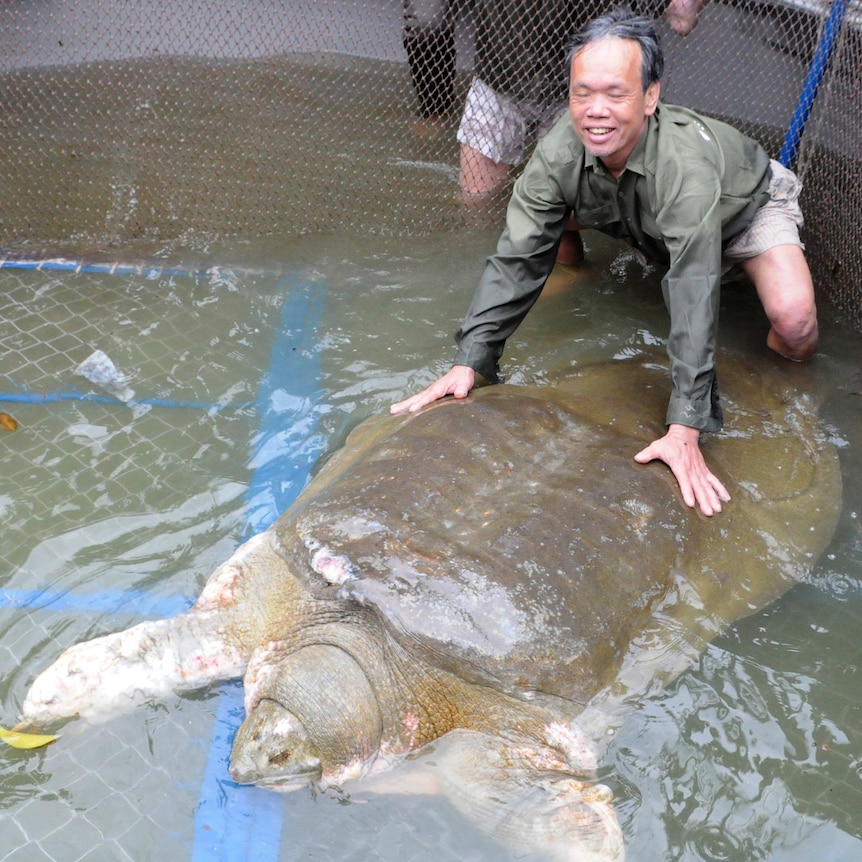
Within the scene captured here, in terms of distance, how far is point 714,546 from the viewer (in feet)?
8.25

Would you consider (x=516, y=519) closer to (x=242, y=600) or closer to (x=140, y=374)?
(x=242, y=600)

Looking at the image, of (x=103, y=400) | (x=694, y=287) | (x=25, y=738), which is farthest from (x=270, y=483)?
(x=694, y=287)

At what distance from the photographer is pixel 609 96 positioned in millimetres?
2771

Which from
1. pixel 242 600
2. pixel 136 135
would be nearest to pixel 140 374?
pixel 242 600

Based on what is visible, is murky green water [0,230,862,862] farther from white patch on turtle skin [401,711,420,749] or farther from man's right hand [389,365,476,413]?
man's right hand [389,365,476,413]

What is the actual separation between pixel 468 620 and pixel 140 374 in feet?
6.39

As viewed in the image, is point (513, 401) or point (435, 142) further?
point (435, 142)

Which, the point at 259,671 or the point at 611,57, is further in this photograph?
the point at 611,57

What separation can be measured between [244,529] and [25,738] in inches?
34.0

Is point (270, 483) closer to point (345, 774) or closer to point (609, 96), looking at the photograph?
point (345, 774)

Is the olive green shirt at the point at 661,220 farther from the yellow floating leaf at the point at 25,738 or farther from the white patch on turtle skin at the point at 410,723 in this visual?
the yellow floating leaf at the point at 25,738

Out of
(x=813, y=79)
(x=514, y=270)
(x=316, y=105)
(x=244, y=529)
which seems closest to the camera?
(x=244, y=529)

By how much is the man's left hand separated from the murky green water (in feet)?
1.23

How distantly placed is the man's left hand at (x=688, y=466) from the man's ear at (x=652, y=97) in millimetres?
1055
